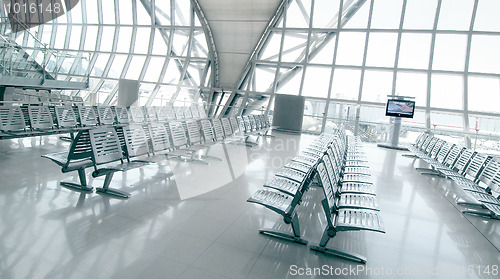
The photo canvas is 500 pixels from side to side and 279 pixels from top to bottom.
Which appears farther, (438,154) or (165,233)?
(438,154)

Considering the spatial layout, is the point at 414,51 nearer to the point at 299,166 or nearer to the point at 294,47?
the point at 294,47

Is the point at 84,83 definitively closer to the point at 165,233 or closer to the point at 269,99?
the point at 269,99

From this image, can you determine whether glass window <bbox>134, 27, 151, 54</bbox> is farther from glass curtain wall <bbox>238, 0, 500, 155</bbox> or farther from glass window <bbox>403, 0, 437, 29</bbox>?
glass window <bbox>403, 0, 437, 29</bbox>

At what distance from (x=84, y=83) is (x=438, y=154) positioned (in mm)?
11553

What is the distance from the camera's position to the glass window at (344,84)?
12.3 metres

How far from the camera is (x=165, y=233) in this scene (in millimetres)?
3062

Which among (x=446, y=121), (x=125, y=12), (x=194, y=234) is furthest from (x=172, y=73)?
(x=194, y=234)

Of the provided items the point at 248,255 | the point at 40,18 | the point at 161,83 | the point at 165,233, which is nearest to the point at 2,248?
the point at 165,233

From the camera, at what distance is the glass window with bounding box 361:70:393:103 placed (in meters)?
12.1

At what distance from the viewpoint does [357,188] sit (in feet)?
12.5

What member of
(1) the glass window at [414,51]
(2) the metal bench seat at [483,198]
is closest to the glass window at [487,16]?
(1) the glass window at [414,51]

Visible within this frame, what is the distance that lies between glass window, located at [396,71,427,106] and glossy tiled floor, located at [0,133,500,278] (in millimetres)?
7382

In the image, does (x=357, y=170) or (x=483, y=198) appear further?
(x=357, y=170)

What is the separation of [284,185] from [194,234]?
3.55 ft
